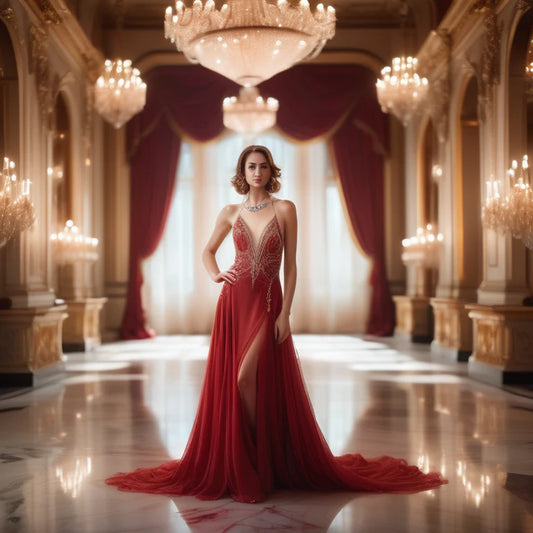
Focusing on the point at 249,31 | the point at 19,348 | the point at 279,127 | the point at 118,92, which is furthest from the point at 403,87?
the point at 19,348

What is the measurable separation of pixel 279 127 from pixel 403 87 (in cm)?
400

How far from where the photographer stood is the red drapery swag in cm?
1406

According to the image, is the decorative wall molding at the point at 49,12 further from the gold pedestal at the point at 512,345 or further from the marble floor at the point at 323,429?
the gold pedestal at the point at 512,345

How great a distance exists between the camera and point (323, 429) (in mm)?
5453

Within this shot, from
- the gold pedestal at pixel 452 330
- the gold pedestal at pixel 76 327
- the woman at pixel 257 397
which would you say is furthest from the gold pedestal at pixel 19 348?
the gold pedestal at pixel 452 330

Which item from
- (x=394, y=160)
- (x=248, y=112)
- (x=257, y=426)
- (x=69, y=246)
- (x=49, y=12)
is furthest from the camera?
(x=394, y=160)

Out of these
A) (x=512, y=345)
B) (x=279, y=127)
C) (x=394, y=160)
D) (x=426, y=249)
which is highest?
(x=279, y=127)

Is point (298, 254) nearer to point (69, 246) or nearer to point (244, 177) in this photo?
point (69, 246)

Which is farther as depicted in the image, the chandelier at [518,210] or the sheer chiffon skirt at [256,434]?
the chandelier at [518,210]

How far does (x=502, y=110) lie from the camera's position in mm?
8297

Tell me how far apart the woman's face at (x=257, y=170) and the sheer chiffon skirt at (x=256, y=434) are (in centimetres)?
49

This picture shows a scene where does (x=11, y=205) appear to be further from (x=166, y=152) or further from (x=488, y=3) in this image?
(x=166, y=152)

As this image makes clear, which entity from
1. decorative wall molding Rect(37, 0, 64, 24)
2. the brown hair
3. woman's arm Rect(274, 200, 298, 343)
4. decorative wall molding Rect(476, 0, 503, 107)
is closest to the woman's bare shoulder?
the brown hair

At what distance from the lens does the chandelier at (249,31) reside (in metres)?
7.53
